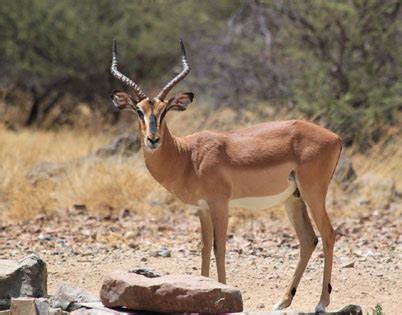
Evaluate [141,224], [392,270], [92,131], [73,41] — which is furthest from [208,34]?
[392,270]

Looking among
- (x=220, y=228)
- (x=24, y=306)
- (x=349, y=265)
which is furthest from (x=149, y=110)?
(x=349, y=265)

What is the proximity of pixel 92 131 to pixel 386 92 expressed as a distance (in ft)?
20.5

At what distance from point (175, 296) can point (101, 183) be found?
7.19m

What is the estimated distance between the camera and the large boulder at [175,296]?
Answer: 21.5 feet

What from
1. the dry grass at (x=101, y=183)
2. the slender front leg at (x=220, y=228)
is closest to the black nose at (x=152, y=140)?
the slender front leg at (x=220, y=228)

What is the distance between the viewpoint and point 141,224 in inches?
495

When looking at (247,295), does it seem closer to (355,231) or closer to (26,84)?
(355,231)

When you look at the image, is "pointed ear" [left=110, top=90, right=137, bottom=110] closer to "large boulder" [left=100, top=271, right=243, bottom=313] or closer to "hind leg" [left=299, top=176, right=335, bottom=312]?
"hind leg" [left=299, top=176, right=335, bottom=312]

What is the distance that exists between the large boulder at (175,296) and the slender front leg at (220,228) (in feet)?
4.62

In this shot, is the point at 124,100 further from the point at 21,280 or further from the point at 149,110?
the point at 21,280

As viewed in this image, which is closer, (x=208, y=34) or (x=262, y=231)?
(x=262, y=231)

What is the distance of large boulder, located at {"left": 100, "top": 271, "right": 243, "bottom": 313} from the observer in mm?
6539

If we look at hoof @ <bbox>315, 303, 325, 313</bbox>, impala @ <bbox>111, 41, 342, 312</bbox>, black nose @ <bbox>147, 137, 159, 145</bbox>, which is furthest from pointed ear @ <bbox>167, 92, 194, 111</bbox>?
hoof @ <bbox>315, 303, 325, 313</bbox>

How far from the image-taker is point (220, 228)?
807cm
